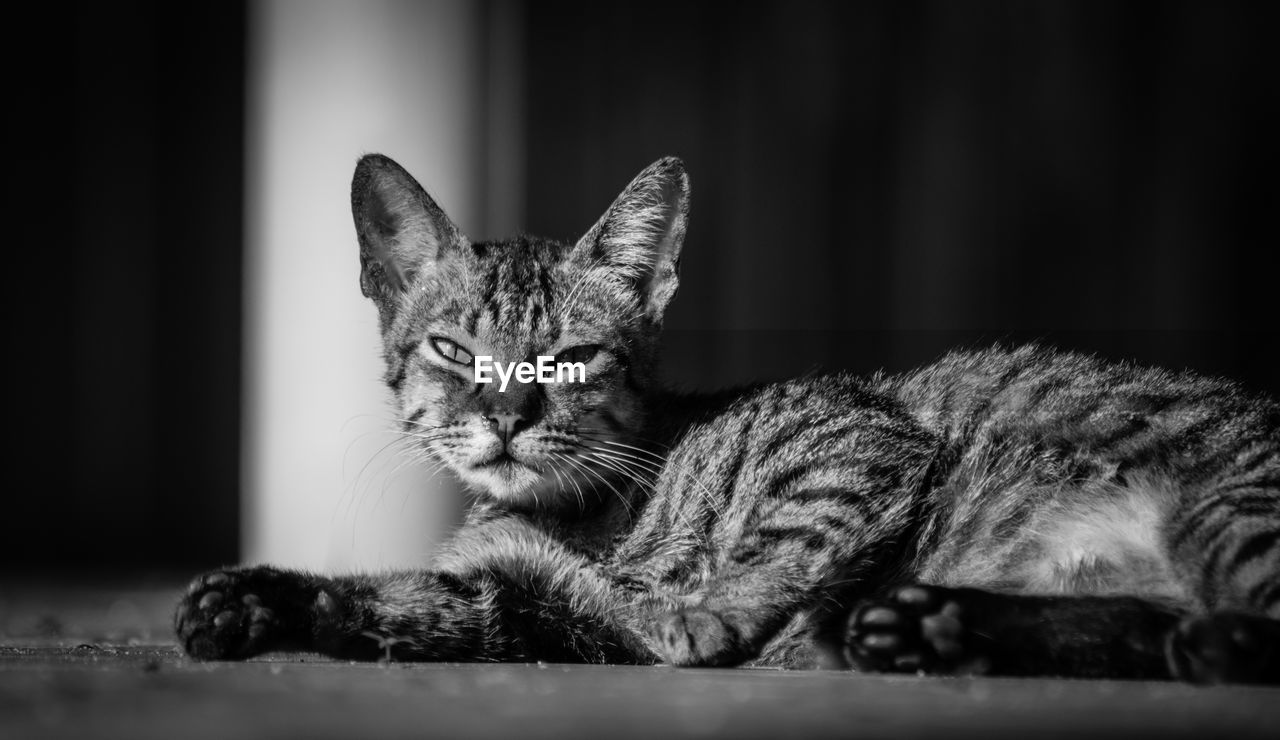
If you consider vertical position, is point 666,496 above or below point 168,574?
above

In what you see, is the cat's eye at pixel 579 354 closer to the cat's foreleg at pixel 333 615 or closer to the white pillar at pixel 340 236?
the cat's foreleg at pixel 333 615

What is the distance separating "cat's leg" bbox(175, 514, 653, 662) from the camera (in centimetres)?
220

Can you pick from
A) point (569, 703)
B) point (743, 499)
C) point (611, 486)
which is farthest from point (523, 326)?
point (569, 703)

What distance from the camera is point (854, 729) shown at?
1.43 metres

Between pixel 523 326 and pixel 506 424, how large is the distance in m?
0.31

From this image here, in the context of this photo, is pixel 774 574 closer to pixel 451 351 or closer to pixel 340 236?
pixel 451 351

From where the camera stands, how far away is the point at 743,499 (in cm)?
269

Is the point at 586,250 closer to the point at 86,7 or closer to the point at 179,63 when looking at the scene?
the point at 179,63

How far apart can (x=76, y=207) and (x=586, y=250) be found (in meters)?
4.60

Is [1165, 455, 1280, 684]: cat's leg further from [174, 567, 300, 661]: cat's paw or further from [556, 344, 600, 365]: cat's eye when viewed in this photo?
[174, 567, 300, 661]: cat's paw

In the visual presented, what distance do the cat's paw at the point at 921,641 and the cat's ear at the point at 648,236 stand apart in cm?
119

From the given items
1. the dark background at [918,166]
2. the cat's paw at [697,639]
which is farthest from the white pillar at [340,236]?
the cat's paw at [697,639]

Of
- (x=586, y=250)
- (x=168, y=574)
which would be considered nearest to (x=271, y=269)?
(x=168, y=574)

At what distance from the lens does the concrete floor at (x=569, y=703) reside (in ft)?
4.64
